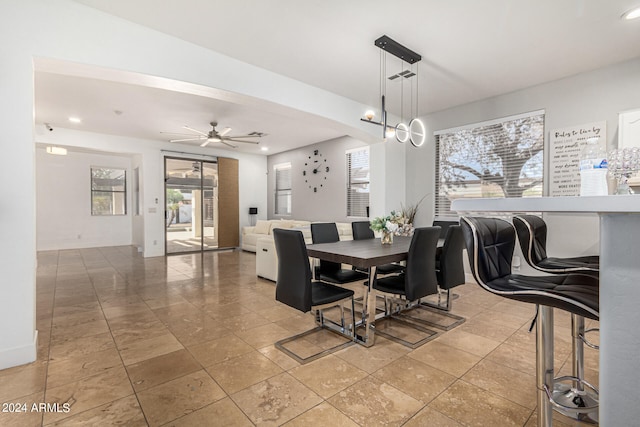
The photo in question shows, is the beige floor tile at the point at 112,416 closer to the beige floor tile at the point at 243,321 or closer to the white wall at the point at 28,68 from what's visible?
the white wall at the point at 28,68

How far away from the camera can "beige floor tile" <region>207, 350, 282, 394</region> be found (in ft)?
6.49

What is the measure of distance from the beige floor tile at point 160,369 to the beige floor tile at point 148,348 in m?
0.07

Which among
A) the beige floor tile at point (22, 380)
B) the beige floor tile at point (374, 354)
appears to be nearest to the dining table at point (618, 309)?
the beige floor tile at point (374, 354)

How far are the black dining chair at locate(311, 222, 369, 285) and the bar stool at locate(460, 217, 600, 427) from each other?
1.76 meters

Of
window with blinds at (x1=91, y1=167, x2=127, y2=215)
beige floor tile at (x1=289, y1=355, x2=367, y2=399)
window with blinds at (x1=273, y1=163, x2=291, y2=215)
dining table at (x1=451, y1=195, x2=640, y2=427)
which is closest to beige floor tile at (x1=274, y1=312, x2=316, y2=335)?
beige floor tile at (x1=289, y1=355, x2=367, y2=399)

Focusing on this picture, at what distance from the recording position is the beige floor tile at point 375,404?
165cm

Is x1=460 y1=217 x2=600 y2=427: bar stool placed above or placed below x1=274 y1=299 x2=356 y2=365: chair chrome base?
above

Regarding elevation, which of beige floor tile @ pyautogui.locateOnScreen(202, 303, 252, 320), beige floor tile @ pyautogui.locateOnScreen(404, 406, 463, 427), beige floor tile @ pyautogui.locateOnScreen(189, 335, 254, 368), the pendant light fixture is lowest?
beige floor tile @ pyautogui.locateOnScreen(404, 406, 463, 427)

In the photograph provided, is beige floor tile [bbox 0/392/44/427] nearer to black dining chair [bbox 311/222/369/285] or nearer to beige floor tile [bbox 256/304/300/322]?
beige floor tile [bbox 256/304/300/322]

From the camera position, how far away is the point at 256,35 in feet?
9.71

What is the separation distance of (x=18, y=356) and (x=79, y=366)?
443mm

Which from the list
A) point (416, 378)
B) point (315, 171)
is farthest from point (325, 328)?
point (315, 171)

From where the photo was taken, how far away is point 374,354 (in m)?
2.38

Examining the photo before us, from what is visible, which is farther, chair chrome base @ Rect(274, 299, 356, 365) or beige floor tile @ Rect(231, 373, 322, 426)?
chair chrome base @ Rect(274, 299, 356, 365)
